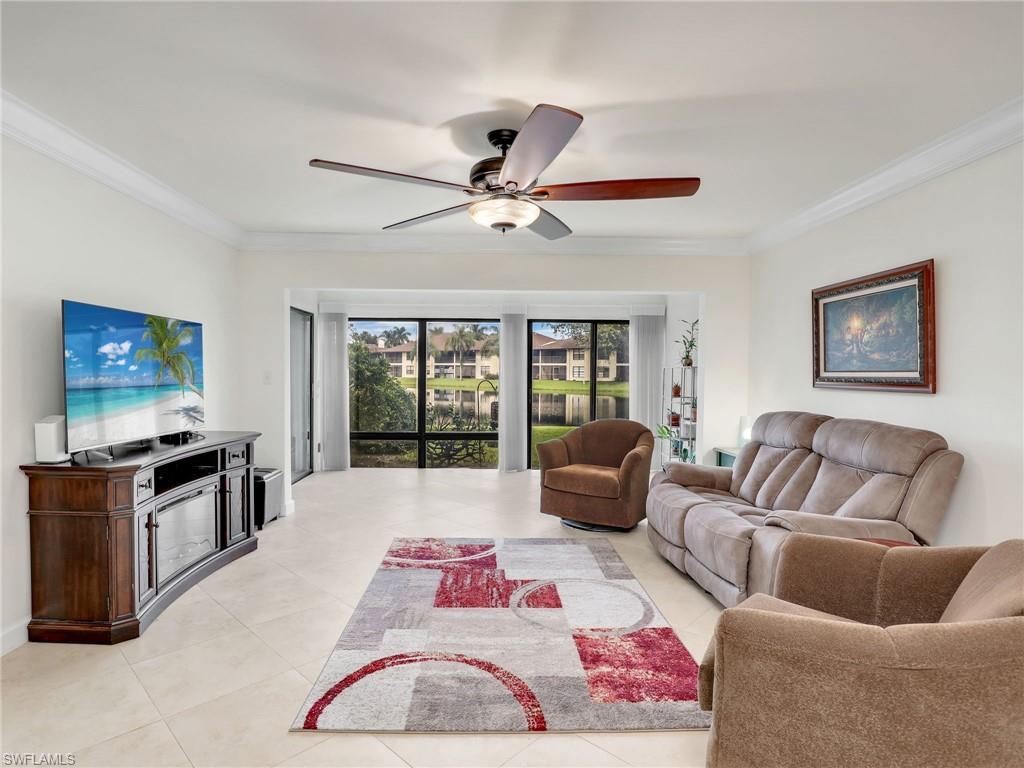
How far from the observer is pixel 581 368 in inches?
301

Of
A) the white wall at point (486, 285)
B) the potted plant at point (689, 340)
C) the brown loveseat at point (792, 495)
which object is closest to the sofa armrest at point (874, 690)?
the brown loveseat at point (792, 495)

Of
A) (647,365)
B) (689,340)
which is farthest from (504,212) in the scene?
(647,365)

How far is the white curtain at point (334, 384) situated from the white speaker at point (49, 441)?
4.56 m

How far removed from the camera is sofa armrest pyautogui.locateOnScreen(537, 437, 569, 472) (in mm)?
4836

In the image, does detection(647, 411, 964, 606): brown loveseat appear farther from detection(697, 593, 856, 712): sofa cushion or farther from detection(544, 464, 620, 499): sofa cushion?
detection(697, 593, 856, 712): sofa cushion

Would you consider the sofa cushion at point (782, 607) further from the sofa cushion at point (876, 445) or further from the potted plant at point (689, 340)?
the potted plant at point (689, 340)

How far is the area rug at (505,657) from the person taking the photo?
2135 millimetres

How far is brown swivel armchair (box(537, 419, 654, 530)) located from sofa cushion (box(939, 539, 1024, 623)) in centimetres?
266

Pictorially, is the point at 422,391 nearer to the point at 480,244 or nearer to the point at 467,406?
the point at 467,406

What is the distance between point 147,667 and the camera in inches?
98.0

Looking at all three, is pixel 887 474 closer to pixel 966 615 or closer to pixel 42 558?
pixel 966 615

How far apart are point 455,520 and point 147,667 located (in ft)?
8.92

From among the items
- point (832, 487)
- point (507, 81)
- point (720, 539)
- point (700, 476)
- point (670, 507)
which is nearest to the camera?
point (507, 81)

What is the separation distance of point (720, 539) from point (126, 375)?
326 centimetres
